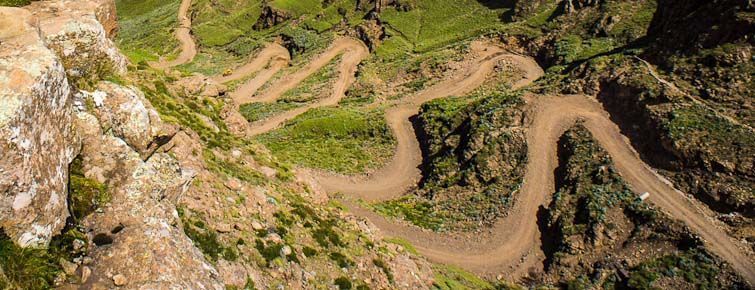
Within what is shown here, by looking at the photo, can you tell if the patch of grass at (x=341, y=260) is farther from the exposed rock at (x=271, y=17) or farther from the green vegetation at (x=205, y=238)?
the exposed rock at (x=271, y=17)

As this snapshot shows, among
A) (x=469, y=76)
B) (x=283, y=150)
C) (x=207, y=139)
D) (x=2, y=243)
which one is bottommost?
(x=283, y=150)

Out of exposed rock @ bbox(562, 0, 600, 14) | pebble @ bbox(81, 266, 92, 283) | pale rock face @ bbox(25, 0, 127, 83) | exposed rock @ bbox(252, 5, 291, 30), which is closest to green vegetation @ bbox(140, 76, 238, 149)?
pale rock face @ bbox(25, 0, 127, 83)

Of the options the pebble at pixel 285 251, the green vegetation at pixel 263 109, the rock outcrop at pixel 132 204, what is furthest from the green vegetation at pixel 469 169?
the rock outcrop at pixel 132 204

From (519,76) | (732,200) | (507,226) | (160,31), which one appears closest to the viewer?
(732,200)

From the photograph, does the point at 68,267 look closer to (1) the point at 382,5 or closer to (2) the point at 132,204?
(2) the point at 132,204

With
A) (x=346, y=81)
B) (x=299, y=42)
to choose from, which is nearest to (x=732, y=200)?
(x=346, y=81)

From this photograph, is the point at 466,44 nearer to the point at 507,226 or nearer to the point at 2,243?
the point at 507,226

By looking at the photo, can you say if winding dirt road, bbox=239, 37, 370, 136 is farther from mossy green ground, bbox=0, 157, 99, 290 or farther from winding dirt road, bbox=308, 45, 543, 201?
mossy green ground, bbox=0, 157, 99, 290
